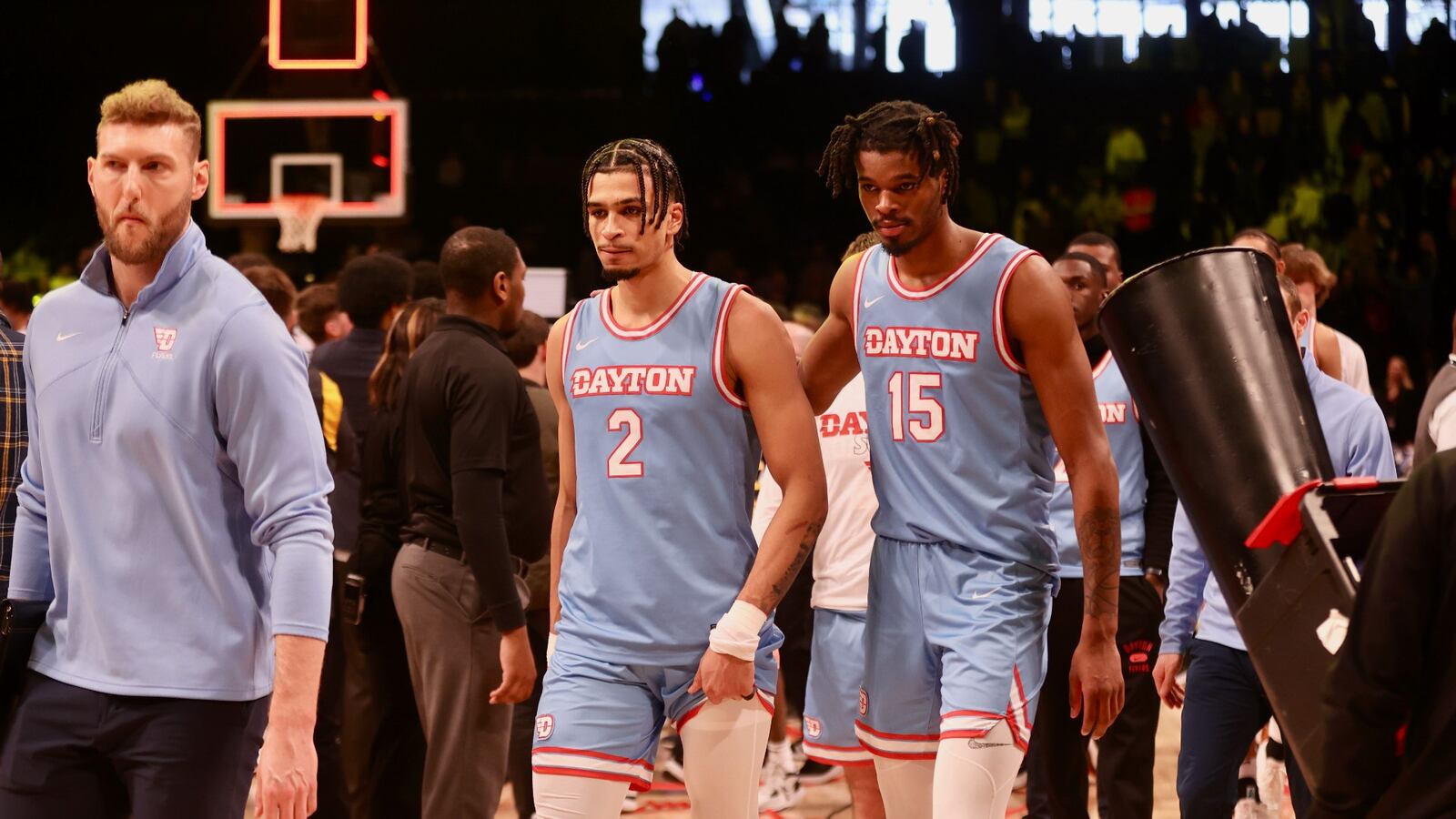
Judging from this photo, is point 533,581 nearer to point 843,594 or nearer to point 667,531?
point 843,594

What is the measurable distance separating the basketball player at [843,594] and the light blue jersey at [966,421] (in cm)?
38

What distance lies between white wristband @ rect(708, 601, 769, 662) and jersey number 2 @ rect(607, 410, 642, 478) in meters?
0.38

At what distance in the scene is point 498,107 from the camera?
16.3 meters

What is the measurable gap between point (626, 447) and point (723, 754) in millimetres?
679

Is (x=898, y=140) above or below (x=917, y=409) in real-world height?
above

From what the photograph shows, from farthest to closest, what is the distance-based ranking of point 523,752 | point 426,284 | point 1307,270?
1. point 426,284
2. point 1307,270
3. point 523,752

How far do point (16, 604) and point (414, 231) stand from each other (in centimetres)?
1277

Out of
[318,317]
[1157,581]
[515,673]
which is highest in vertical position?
[318,317]

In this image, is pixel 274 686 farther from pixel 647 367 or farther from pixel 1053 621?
pixel 1053 621

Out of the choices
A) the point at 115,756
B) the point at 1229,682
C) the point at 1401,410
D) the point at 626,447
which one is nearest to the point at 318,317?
the point at 626,447

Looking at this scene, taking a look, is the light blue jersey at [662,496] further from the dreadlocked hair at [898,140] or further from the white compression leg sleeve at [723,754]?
the dreadlocked hair at [898,140]

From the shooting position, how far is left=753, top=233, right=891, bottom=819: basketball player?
3732mm

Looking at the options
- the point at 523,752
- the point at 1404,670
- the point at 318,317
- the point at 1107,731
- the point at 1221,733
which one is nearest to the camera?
the point at 1404,670

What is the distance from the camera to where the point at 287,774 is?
260 centimetres
